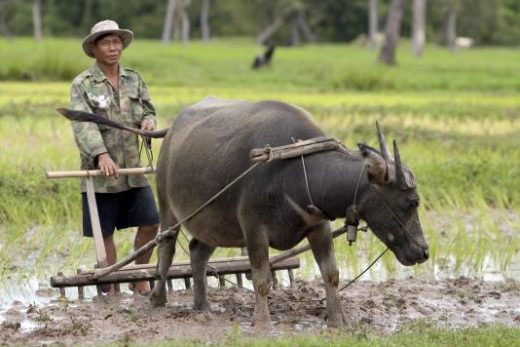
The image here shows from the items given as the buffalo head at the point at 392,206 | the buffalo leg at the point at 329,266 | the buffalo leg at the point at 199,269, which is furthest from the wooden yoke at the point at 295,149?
the buffalo leg at the point at 199,269

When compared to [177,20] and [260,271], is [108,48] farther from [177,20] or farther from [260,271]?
[177,20]

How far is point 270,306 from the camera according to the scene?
270 inches

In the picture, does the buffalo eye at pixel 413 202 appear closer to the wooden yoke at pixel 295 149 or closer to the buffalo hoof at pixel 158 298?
the wooden yoke at pixel 295 149

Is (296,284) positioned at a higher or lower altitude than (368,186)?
lower

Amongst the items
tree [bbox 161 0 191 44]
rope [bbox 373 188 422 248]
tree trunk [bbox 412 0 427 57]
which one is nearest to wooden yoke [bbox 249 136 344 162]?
rope [bbox 373 188 422 248]

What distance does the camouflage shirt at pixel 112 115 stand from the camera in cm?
699

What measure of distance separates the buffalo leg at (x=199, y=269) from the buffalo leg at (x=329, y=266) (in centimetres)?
89

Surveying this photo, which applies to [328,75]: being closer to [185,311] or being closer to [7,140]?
[7,140]

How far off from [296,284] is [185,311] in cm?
115

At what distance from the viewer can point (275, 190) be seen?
5891 millimetres

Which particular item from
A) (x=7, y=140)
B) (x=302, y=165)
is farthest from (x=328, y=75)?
(x=302, y=165)

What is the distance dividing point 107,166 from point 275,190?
1.36 meters

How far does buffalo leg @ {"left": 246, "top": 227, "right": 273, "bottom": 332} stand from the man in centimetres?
123

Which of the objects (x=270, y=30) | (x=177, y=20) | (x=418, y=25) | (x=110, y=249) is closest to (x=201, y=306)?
(x=110, y=249)
